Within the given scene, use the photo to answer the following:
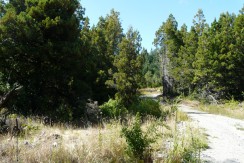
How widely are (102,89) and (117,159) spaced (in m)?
18.1

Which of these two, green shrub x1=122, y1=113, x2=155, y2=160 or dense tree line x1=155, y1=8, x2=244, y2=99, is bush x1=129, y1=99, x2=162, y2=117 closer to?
green shrub x1=122, y1=113, x2=155, y2=160

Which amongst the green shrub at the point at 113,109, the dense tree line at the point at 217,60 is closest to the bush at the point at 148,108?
the green shrub at the point at 113,109

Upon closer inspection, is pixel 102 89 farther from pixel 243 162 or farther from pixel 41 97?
pixel 243 162

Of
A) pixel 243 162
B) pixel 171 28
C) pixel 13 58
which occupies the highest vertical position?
pixel 171 28

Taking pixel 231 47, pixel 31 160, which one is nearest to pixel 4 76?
pixel 31 160

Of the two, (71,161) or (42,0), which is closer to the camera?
(71,161)

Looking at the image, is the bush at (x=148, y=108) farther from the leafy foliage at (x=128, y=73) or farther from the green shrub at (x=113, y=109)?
the leafy foliage at (x=128, y=73)

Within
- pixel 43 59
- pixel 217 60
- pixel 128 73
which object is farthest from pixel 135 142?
pixel 217 60

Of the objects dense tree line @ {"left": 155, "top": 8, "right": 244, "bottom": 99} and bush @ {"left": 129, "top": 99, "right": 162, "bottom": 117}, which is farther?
dense tree line @ {"left": 155, "top": 8, "right": 244, "bottom": 99}

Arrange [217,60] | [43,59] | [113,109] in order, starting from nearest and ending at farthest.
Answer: [43,59]
[113,109]
[217,60]

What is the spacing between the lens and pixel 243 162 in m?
6.68

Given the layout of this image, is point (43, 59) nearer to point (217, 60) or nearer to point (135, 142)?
point (135, 142)

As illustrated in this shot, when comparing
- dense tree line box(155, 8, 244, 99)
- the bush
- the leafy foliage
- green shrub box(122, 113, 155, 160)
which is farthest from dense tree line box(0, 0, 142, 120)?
dense tree line box(155, 8, 244, 99)

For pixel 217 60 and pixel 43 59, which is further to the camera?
pixel 217 60
